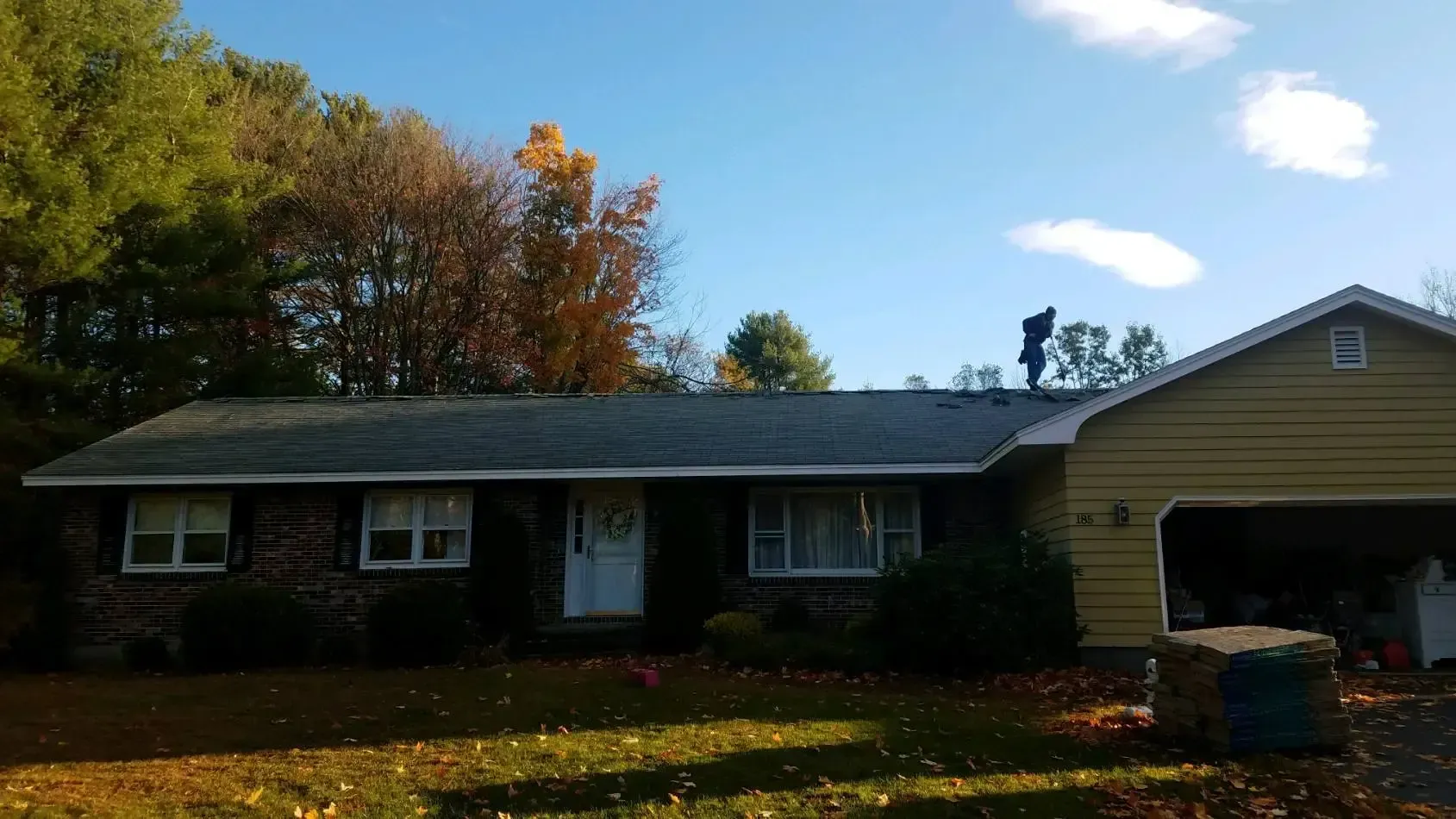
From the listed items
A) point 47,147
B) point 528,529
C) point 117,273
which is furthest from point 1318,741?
point 117,273

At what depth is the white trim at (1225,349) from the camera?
38.5 feet

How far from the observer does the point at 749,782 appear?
23.0 feet

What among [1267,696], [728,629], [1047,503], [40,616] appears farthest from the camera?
[40,616]

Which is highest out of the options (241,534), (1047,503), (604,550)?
(1047,503)

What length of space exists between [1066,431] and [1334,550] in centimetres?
615

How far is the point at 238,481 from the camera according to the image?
48.4 feet

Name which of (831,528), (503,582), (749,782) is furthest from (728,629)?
(749,782)

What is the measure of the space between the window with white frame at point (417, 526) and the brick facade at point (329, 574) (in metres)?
0.32

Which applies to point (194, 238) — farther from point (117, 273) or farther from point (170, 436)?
point (170, 436)

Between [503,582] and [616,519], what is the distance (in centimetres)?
202

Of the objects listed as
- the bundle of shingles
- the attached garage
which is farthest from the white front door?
the bundle of shingles

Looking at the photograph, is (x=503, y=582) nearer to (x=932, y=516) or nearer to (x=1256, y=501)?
(x=932, y=516)

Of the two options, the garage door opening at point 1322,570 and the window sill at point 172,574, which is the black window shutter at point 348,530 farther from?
the garage door opening at point 1322,570

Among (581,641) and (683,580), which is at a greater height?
(683,580)
